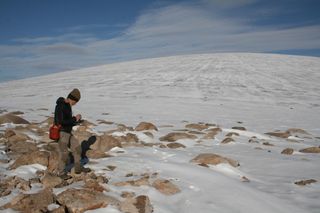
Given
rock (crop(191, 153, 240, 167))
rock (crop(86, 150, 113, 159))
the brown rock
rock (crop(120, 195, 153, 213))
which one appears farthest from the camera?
the brown rock

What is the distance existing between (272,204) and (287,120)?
45.6ft

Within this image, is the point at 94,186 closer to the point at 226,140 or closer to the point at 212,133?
the point at 226,140

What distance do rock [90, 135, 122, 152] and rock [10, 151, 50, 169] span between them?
213 cm

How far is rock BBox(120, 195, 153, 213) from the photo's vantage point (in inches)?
225

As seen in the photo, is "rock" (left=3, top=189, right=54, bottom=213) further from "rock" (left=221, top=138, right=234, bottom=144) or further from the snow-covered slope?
"rock" (left=221, top=138, right=234, bottom=144)

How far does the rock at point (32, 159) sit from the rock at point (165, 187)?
8.72ft

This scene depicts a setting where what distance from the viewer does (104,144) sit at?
399 inches

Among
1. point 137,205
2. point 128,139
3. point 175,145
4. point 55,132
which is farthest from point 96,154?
point 137,205

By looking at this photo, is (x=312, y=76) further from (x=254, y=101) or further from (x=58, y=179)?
(x=58, y=179)

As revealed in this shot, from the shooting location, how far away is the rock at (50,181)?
673 centimetres

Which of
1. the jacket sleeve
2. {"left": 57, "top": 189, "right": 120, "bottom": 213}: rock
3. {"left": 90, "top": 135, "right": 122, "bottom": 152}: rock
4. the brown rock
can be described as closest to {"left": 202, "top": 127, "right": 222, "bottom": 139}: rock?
the brown rock

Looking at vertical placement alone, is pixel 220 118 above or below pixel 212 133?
below

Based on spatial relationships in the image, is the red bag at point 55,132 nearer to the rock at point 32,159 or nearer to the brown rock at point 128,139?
the rock at point 32,159

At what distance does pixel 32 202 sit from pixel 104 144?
4.50 meters
